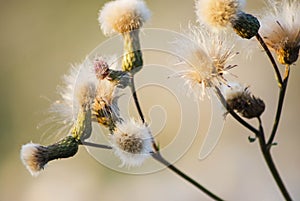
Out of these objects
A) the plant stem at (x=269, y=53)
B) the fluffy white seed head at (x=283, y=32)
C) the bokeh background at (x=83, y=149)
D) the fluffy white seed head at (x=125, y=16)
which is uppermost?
the bokeh background at (x=83, y=149)

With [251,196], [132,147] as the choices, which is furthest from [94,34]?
[132,147]

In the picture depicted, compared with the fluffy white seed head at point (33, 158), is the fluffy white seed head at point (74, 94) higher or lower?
higher

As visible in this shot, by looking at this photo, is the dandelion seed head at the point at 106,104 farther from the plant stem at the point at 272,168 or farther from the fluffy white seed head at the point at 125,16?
the plant stem at the point at 272,168

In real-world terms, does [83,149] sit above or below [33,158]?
above

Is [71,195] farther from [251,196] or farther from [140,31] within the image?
[140,31]

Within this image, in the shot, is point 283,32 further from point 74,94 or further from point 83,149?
point 83,149

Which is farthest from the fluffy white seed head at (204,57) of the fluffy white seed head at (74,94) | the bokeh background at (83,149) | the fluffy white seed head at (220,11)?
the bokeh background at (83,149)

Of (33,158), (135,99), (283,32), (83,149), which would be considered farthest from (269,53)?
(83,149)
